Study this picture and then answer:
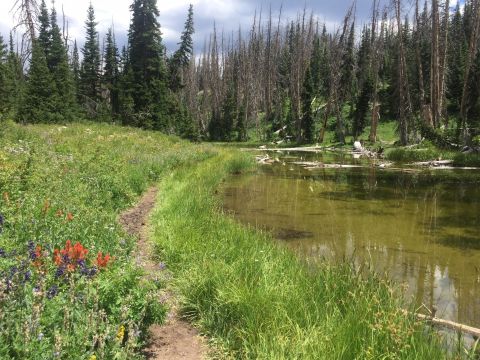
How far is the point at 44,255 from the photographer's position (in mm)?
3838

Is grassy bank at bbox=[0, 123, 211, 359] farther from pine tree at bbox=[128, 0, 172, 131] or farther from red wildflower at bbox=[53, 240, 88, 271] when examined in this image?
pine tree at bbox=[128, 0, 172, 131]

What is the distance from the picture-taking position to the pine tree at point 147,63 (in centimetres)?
4206

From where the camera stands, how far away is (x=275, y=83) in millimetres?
71625

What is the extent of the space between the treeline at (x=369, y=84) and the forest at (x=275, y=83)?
0.50 ft

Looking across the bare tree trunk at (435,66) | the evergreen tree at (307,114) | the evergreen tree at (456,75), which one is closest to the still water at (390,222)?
the bare tree trunk at (435,66)

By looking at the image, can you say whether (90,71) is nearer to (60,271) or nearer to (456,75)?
(456,75)

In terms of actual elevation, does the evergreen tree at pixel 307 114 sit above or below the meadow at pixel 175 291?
above

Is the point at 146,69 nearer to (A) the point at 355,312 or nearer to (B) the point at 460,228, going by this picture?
(B) the point at 460,228

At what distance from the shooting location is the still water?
6812 millimetres

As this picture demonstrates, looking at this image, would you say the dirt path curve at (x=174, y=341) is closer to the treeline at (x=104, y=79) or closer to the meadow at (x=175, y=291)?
the meadow at (x=175, y=291)

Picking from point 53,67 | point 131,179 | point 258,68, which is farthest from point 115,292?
point 258,68

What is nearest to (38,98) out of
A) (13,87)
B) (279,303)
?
(13,87)

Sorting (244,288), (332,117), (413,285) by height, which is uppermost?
(332,117)

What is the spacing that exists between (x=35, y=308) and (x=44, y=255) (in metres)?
1.30
